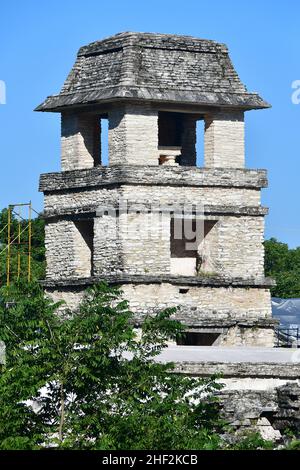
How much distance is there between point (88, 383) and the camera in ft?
97.9

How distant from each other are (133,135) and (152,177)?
859mm

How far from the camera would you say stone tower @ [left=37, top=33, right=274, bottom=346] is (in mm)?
41750

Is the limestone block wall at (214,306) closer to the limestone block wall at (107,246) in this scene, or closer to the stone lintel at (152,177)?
the limestone block wall at (107,246)

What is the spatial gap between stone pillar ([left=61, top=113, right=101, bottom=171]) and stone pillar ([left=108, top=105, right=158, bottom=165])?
1.14 meters

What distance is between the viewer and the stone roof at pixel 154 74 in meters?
41.9

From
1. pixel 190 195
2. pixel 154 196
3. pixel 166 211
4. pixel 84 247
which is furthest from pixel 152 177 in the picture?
pixel 84 247

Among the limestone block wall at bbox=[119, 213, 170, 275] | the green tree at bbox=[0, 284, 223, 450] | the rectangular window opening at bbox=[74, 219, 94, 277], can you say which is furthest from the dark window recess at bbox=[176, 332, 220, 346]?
the green tree at bbox=[0, 284, 223, 450]

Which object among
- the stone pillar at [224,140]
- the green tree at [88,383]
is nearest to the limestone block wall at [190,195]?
the stone pillar at [224,140]

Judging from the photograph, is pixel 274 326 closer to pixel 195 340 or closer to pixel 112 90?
pixel 195 340

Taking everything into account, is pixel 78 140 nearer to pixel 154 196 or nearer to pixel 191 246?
pixel 154 196

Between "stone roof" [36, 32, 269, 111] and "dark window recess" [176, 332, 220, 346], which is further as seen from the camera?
"dark window recess" [176, 332, 220, 346]

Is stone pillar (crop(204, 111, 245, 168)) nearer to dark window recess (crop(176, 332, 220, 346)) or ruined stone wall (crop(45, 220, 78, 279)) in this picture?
ruined stone wall (crop(45, 220, 78, 279))
